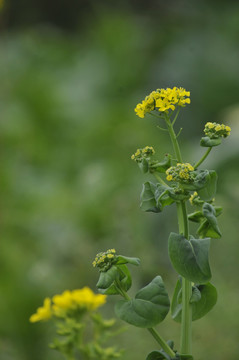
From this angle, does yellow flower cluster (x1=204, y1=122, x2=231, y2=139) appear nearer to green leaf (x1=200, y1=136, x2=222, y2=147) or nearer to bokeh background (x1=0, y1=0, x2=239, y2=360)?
green leaf (x1=200, y1=136, x2=222, y2=147)

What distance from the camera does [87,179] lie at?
2600mm

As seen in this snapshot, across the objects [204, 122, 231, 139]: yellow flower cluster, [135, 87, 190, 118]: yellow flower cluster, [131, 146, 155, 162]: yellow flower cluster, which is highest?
[135, 87, 190, 118]: yellow flower cluster

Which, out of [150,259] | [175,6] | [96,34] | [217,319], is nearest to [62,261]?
[150,259]

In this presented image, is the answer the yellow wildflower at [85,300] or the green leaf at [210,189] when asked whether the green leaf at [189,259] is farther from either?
the yellow wildflower at [85,300]

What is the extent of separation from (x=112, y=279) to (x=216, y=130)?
16cm

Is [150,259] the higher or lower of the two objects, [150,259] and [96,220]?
the lower

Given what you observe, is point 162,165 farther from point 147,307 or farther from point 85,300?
point 85,300

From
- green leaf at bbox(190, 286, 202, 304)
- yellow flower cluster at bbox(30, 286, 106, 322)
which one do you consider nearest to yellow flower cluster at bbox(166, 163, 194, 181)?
green leaf at bbox(190, 286, 202, 304)

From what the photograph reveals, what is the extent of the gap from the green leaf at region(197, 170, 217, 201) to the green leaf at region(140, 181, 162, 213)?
43mm

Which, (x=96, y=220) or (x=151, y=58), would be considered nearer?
(x=96, y=220)

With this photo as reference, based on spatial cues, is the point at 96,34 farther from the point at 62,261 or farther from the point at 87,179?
the point at 62,261

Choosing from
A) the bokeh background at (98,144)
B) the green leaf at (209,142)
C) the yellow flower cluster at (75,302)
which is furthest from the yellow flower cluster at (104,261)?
the bokeh background at (98,144)

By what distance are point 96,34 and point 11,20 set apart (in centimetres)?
144

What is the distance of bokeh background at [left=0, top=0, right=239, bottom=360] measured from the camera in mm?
1889
